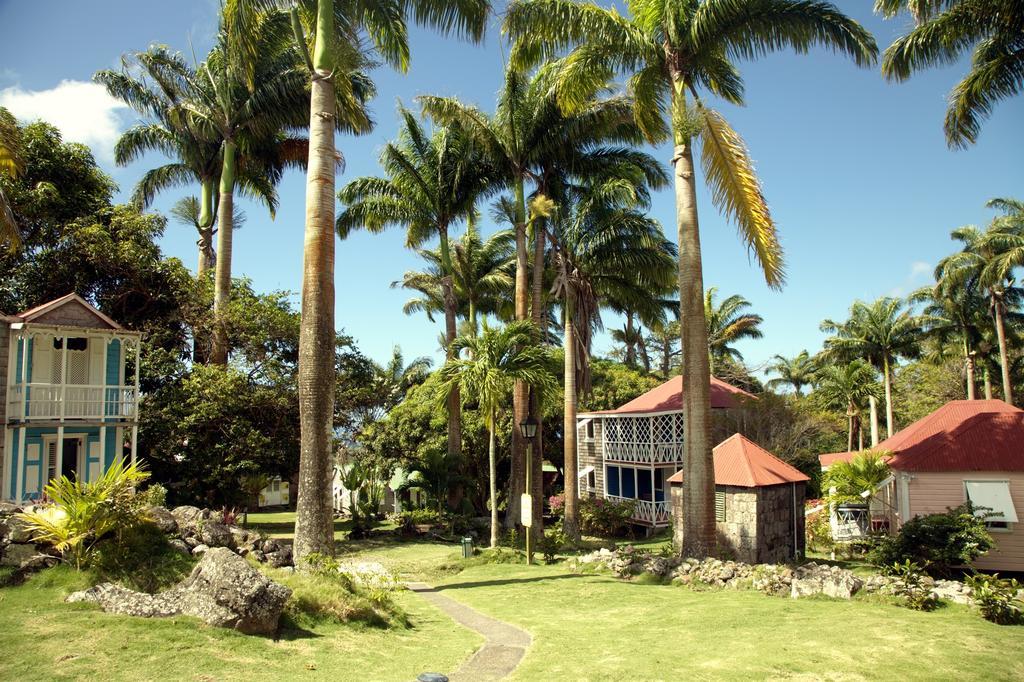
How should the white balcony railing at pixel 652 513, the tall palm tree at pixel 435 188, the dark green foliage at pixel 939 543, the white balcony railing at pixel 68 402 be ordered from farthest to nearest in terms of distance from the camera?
the white balcony railing at pixel 652 513, the tall palm tree at pixel 435 188, the white balcony railing at pixel 68 402, the dark green foliage at pixel 939 543

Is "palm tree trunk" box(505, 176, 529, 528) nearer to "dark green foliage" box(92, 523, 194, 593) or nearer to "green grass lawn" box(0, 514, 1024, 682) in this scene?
"green grass lawn" box(0, 514, 1024, 682)

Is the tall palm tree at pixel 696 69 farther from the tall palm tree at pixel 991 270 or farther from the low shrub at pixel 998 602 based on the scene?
the tall palm tree at pixel 991 270

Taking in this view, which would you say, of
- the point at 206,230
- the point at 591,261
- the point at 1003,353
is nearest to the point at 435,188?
the point at 591,261

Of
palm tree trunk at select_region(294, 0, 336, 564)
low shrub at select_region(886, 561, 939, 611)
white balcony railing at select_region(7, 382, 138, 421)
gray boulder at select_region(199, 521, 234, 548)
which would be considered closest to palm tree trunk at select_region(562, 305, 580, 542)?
palm tree trunk at select_region(294, 0, 336, 564)

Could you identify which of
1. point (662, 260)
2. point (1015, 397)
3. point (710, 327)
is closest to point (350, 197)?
point (662, 260)

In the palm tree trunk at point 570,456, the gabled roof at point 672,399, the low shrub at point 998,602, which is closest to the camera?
the low shrub at point 998,602

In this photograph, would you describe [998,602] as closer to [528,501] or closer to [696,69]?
[528,501]

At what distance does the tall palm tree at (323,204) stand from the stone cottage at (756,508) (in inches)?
351

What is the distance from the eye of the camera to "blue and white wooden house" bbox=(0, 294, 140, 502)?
17391 millimetres

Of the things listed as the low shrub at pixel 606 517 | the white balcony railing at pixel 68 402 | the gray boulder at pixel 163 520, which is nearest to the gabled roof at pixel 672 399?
the low shrub at pixel 606 517

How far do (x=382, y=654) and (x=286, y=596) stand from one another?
55.7 inches

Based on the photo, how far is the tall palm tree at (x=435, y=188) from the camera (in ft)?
76.1

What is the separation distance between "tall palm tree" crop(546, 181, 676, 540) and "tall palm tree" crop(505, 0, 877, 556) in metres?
5.90

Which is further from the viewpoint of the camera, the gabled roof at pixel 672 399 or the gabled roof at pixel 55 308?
the gabled roof at pixel 672 399
